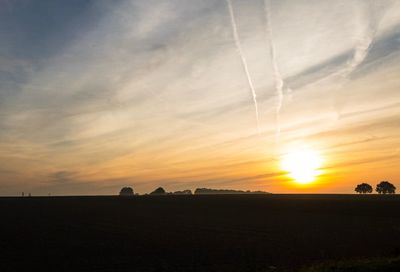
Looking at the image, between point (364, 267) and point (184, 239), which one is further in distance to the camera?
point (184, 239)

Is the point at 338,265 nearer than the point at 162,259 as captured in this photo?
Yes

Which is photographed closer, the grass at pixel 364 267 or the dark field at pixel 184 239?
the grass at pixel 364 267

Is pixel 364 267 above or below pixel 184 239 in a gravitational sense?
below

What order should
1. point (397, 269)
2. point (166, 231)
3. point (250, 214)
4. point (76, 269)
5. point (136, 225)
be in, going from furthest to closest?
point (250, 214), point (136, 225), point (166, 231), point (76, 269), point (397, 269)

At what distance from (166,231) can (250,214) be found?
25.7 metres

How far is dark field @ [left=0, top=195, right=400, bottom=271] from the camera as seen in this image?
112ft

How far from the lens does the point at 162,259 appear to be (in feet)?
117

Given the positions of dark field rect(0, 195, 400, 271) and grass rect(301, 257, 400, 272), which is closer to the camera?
grass rect(301, 257, 400, 272)

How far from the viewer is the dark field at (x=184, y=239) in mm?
34156

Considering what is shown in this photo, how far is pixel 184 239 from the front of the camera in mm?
45188

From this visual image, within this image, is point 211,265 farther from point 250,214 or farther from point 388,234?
point 250,214

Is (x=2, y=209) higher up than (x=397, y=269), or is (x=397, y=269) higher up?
(x=2, y=209)

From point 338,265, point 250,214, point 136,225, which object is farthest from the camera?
point 250,214

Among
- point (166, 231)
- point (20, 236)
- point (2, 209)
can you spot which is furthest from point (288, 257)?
point (2, 209)
